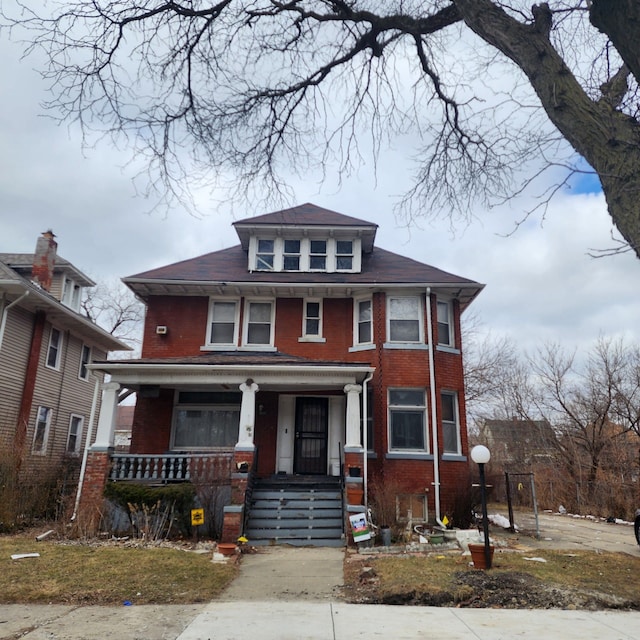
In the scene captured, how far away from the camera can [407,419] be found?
563 inches

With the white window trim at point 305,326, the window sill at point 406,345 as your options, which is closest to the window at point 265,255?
the white window trim at point 305,326

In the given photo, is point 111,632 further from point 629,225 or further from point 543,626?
point 629,225

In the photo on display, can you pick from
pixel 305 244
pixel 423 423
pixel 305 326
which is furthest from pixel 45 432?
pixel 423 423

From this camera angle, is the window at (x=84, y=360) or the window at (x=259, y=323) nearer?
the window at (x=259, y=323)

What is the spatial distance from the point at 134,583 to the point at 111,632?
203 cm

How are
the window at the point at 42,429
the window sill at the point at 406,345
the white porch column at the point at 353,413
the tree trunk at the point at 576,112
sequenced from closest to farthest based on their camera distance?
the tree trunk at the point at 576,112
the white porch column at the point at 353,413
the window sill at the point at 406,345
the window at the point at 42,429

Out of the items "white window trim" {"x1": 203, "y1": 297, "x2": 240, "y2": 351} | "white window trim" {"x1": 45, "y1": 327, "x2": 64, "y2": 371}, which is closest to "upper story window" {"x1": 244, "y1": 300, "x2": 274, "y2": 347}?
"white window trim" {"x1": 203, "y1": 297, "x2": 240, "y2": 351}

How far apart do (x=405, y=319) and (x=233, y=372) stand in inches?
214

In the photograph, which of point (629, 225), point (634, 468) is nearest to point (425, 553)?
point (629, 225)

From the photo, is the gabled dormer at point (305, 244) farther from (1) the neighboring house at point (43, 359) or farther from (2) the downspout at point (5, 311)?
(2) the downspout at point (5, 311)

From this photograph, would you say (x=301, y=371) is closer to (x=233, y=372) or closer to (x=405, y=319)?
(x=233, y=372)

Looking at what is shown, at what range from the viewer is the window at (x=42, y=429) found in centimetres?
1689

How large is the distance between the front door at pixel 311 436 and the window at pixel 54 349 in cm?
920

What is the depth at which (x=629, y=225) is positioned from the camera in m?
3.11
